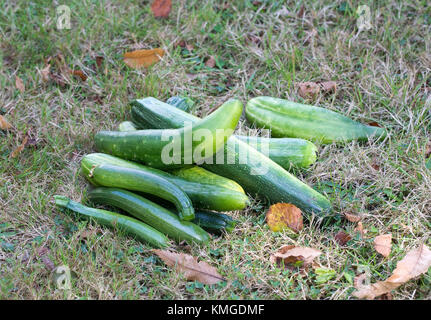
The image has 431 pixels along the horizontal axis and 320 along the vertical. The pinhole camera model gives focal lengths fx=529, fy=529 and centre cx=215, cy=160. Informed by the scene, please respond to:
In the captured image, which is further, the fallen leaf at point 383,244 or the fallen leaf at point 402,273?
the fallen leaf at point 383,244

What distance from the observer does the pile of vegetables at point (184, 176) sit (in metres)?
2.94

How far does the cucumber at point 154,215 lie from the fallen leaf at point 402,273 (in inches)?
34.1

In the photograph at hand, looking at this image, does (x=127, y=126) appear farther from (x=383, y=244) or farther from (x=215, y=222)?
(x=383, y=244)

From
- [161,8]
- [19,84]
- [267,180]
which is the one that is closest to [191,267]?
[267,180]

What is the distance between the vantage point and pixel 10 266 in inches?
110

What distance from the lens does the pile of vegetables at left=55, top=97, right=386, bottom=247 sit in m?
2.94

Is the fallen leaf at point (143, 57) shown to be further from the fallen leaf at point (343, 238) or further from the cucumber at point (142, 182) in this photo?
the fallen leaf at point (343, 238)

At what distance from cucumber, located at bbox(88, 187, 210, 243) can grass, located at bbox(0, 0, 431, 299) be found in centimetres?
8

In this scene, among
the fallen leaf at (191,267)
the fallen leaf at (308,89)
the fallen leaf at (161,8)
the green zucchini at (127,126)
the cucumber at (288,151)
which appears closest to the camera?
the fallen leaf at (191,267)

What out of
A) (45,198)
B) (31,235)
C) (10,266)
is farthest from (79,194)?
(10,266)

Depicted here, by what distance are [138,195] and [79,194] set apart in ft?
1.54

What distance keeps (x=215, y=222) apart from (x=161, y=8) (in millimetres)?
2500

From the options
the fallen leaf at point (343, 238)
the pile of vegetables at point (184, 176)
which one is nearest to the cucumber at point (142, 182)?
the pile of vegetables at point (184, 176)

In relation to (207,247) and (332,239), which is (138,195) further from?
(332,239)
